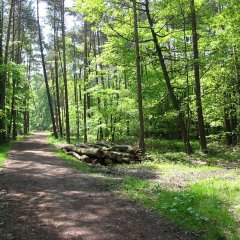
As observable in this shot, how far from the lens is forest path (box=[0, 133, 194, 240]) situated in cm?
561

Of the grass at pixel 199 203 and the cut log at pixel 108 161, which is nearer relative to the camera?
the grass at pixel 199 203

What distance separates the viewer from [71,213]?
22.2 feet

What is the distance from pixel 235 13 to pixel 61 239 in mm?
12337

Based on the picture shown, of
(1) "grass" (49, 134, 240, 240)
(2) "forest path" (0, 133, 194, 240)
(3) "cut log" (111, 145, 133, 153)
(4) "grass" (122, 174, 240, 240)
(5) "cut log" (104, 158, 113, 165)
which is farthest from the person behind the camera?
(3) "cut log" (111, 145, 133, 153)

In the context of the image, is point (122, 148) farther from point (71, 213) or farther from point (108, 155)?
point (71, 213)

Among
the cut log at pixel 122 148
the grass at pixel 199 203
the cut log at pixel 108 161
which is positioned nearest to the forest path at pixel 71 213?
the grass at pixel 199 203

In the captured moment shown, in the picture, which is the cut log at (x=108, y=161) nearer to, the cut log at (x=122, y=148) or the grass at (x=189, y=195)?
the grass at (x=189, y=195)

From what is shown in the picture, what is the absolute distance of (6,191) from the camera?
8.70 meters

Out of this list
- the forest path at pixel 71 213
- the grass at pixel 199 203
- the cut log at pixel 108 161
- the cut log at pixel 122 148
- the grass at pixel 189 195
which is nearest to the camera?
the forest path at pixel 71 213

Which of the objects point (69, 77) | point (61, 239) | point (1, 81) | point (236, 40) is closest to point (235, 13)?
point (236, 40)

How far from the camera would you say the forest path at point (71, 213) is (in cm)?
561

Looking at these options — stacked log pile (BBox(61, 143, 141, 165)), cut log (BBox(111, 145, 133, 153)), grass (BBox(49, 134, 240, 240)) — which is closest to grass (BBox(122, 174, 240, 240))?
grass (BBox(49, 134, 240, 240))

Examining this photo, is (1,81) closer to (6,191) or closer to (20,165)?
(20,165)

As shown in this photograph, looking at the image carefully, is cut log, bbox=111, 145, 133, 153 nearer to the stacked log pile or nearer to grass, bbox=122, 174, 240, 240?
the stacked log pile
